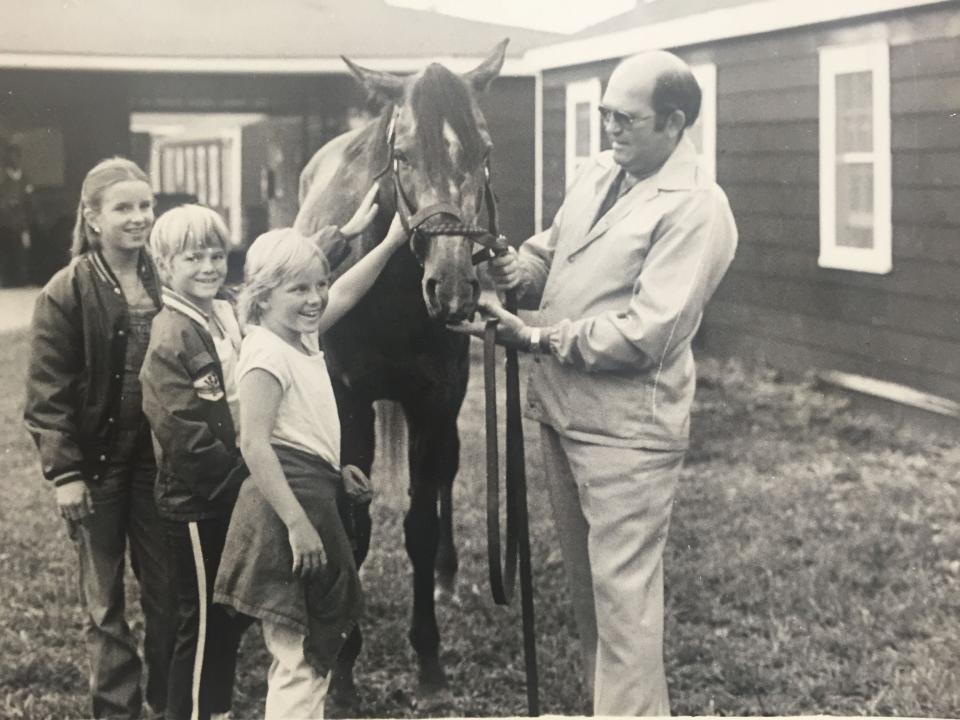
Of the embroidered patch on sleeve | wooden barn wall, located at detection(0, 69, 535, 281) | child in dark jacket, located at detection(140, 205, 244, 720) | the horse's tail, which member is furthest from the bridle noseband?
the horse's tail

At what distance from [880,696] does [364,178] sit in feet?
6.02

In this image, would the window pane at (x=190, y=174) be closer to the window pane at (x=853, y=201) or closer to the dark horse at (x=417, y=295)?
the dark horse at (x=417, y=295)

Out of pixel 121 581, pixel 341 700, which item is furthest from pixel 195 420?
pixel 341 700

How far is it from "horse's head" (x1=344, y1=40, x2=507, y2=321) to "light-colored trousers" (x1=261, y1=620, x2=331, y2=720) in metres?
0.74

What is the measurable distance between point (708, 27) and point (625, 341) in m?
1.18

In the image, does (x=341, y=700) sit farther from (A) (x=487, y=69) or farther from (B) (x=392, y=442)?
(A) (x=487, y=69)

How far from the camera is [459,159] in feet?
6.57

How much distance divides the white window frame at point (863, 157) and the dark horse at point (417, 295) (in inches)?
39.4

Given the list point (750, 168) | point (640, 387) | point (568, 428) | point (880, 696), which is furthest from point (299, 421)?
point (880, 696)

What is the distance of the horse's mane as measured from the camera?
2.01m

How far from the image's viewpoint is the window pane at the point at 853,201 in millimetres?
2531

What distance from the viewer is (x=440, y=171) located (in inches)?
79.0

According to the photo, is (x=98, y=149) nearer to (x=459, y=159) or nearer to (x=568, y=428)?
(x=459, y=159)

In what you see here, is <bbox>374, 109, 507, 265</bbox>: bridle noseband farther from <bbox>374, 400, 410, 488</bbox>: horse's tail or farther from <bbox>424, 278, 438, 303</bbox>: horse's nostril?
<bbox>374, 400, 410, 488</bbox>: horse's tail
